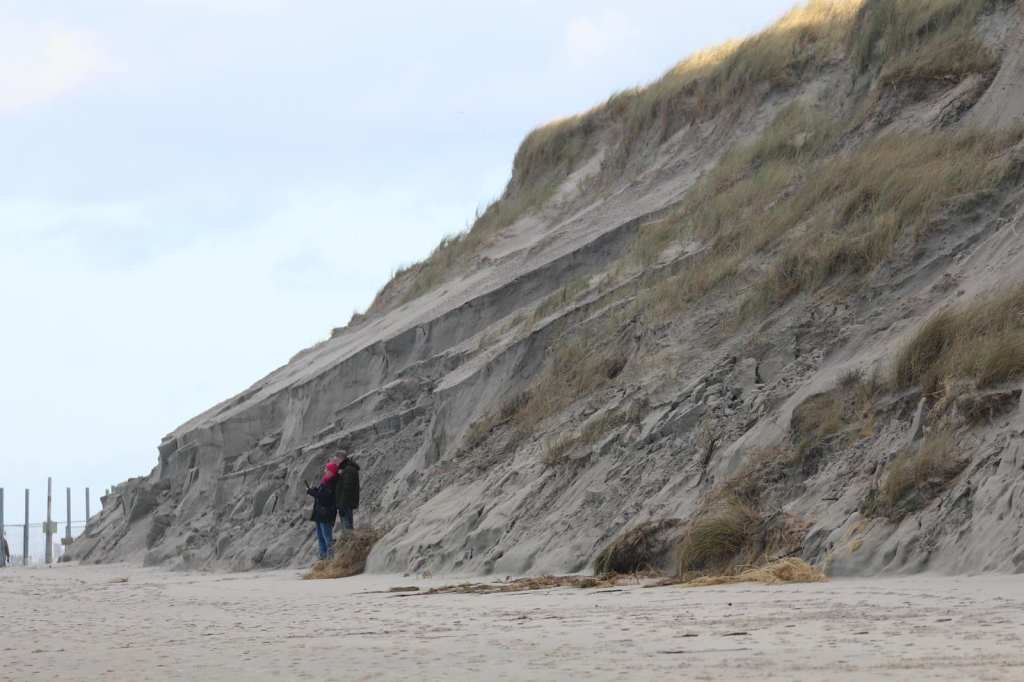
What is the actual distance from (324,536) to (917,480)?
32.0ft

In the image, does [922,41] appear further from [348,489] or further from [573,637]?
[573,637]

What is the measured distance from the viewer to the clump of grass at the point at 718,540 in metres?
12.4

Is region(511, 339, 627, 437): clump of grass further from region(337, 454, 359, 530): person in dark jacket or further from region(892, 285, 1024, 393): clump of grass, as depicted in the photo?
region(892, 285, 1024, 393): clump of grass

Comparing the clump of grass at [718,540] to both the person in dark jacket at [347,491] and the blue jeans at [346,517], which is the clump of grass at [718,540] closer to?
the blue jeans at [346,517]

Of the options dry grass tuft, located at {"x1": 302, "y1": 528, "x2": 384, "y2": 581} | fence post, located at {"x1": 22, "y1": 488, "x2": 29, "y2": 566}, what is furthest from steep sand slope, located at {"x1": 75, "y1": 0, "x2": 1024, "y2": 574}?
fence post, located at {"x1": 22, "y1": 488, "x2": 29, "y2": 566}

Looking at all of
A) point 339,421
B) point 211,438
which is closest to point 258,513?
point 339,421

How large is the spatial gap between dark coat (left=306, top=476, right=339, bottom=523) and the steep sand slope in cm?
70

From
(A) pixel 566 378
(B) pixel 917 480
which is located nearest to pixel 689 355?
(A) pixel 566 378

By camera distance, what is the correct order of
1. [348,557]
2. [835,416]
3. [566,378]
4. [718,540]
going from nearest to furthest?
[718,540]
[835,416]
[348,557]
[566,378]

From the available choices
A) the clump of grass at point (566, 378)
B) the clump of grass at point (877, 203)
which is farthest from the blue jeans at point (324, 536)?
the clump of grass at point (877, 203)

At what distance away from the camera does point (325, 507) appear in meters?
19.5

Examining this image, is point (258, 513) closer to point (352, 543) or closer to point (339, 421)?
point (339, 421)

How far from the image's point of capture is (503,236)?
29.0 m

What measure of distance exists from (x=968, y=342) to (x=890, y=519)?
2.08 meters
